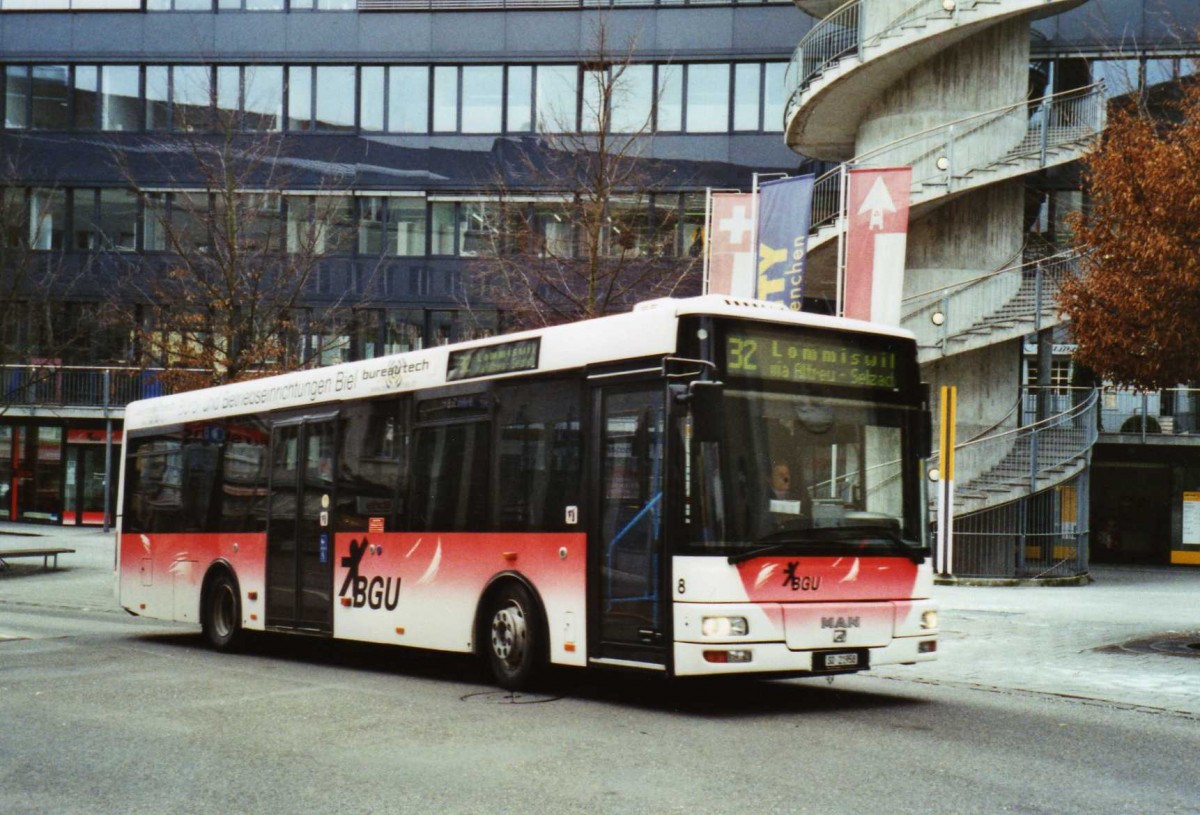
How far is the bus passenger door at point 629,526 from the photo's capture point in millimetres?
10578

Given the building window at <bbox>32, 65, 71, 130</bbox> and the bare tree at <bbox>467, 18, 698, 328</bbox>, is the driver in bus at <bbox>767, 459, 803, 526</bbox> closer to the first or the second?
the bare tree at <bbox>467, 18, 698, 328</bbox>

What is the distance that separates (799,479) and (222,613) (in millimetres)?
8324

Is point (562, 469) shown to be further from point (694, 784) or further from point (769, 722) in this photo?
point (694, 784)

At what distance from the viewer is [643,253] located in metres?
28.1

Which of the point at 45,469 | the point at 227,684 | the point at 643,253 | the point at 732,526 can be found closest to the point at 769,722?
the point at 732,526

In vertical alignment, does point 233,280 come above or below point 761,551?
above

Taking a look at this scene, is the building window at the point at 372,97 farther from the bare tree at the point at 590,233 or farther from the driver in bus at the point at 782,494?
the driver in bus at the point at 782,494

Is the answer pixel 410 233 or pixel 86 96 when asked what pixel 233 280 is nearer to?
pixel 410 233

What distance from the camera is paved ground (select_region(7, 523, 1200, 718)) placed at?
13.1m

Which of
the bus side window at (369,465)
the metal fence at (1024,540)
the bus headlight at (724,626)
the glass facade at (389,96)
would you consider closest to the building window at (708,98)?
the glass facade at (389,96)

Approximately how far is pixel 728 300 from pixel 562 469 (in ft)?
6.08

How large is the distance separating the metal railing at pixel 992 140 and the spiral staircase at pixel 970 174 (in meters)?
0.03

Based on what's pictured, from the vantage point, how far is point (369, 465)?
14195 mm

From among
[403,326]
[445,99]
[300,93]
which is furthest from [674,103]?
[300,93]
